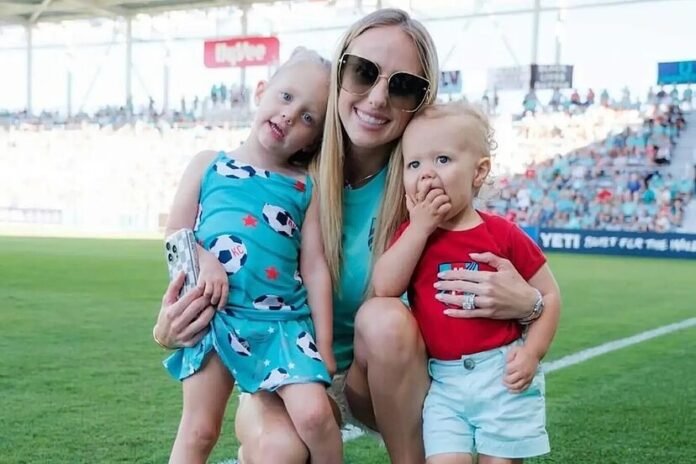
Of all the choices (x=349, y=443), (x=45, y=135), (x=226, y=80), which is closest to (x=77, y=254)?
(x=349, y=443)

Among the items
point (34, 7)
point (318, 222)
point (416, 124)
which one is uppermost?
point (34, 7)

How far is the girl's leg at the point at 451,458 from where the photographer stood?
1.95 meters

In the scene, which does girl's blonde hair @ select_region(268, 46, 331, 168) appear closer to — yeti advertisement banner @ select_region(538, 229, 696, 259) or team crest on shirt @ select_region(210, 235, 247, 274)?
team crest on shirt @ select_region(210, 235, 247, 274)

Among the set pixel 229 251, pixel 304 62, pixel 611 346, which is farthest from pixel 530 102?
pixel 229 251

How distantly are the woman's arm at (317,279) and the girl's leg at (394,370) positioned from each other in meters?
0.07

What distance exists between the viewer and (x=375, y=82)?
6.64 ft

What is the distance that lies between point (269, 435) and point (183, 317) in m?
0.32

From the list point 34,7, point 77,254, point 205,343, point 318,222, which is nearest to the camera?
point 205,343

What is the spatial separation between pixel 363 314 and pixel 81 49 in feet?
93.6

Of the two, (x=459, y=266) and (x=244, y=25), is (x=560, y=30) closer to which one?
(x=244, y=25)

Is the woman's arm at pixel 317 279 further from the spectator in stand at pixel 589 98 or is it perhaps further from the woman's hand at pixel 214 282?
the spectator in stand at pixel 589 98

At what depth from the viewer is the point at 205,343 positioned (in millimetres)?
1996

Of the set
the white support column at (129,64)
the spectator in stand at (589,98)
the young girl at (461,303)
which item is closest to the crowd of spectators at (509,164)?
the spectator in stand at (589,98)

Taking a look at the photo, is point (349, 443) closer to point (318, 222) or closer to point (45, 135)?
point (318, 222)
